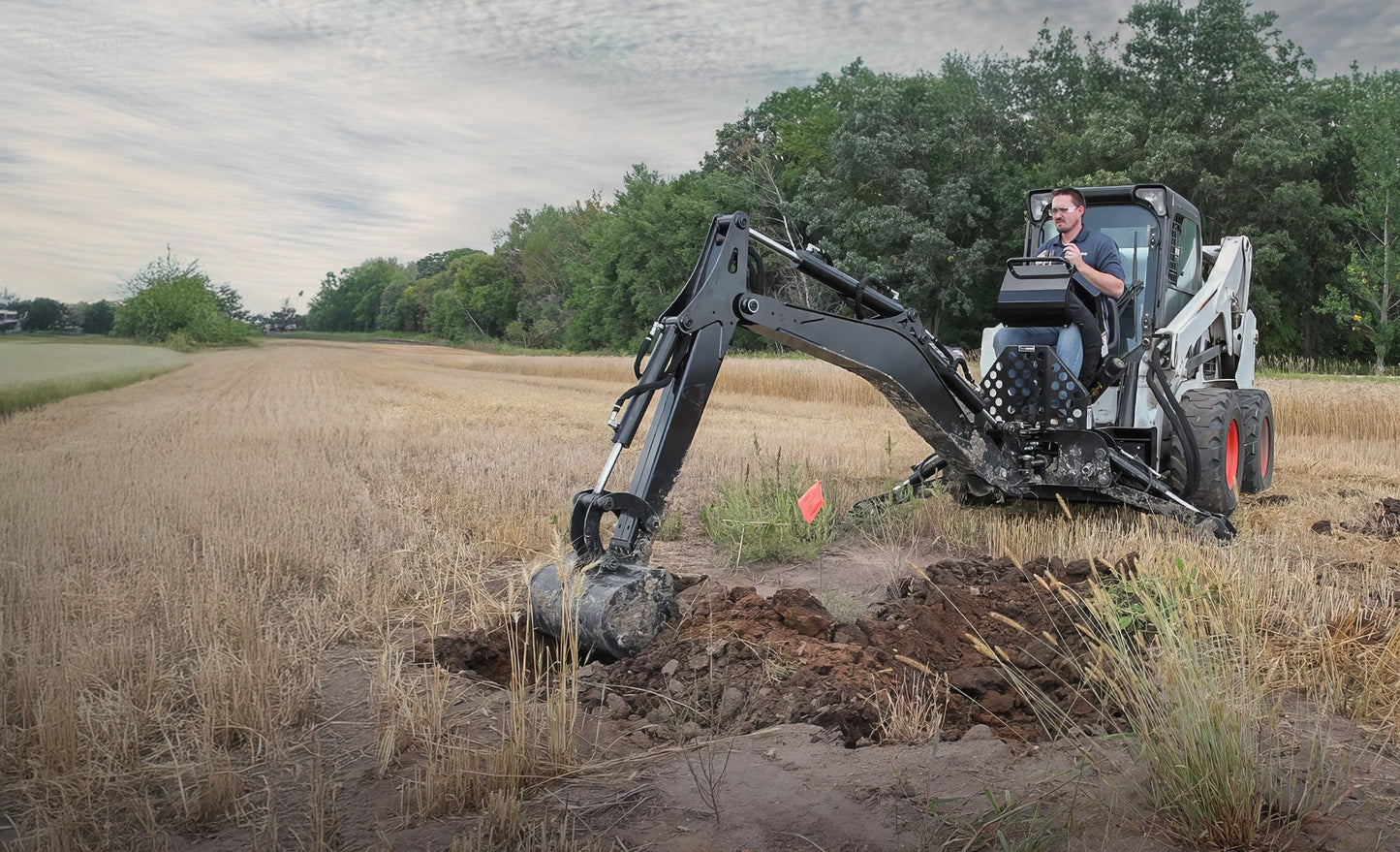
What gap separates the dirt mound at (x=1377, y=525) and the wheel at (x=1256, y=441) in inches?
34.3

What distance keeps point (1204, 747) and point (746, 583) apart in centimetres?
369

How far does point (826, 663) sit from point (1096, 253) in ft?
12.6

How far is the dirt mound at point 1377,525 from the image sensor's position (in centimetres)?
753

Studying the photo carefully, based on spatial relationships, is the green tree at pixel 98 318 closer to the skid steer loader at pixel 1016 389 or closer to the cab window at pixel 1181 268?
the skid steer loader at pixel 1016 389

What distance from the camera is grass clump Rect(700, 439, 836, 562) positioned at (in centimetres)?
709

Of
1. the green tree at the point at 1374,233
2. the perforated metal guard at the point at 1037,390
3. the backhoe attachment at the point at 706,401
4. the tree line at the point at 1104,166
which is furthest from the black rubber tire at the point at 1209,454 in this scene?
the green tree at the point at 1374,233

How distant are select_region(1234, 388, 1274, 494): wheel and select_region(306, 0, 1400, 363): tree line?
1659 cm

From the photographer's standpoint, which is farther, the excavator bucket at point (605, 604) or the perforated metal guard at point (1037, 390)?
the perforated metal guard at point (1037, 390)

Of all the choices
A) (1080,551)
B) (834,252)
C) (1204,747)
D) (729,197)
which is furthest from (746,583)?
(729,197)

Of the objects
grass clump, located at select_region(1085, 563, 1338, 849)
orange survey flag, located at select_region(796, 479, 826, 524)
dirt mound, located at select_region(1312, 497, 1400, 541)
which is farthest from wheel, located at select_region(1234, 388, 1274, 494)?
grass clump, located at select_region(1085, 563, 1338, 849)

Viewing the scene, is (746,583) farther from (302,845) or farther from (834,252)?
(834,252)

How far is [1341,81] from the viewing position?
120 feet

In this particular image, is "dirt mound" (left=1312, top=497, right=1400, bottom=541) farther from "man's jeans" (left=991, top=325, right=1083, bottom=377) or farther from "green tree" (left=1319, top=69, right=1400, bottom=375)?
"green tree" (left=1319, top=69, right=1400, bottom=375)

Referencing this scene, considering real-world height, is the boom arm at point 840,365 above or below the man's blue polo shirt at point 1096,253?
below
